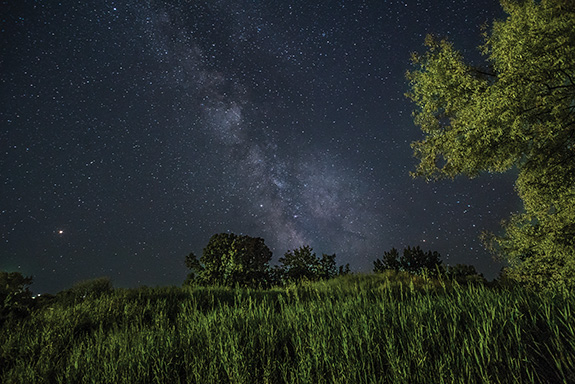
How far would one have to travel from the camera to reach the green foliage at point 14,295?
5.99 m

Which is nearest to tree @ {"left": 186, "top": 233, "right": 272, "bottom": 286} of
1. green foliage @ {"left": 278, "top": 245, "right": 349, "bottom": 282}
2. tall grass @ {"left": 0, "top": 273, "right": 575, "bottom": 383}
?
green foliage @ {"left": 278, "top": 245, "right": 349, "bottom": 282}

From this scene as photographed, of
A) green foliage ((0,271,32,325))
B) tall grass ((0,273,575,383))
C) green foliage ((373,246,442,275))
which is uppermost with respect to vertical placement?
green foliage ((373,246,442,275))

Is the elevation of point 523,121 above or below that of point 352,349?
above

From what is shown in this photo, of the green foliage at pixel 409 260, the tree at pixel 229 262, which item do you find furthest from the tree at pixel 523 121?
the tree at pixel 229 262

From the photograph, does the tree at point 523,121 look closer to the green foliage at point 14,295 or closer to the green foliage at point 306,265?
the green foliage at point 306,265

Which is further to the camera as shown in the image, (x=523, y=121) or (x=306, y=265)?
(x=306, y=265)

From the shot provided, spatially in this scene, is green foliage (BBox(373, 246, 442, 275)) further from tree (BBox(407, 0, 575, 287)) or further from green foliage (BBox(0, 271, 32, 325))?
green foliage (BBox(0, 271, 32, 325))

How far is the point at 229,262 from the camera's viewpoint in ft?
42.7

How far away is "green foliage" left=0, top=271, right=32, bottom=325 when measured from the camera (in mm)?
5988

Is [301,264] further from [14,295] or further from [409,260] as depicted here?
[14,295]

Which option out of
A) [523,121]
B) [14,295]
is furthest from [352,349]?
[523,121]

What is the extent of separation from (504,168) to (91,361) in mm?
13028

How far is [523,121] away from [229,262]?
11781 mm

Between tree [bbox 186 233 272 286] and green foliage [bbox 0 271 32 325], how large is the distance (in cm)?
674
